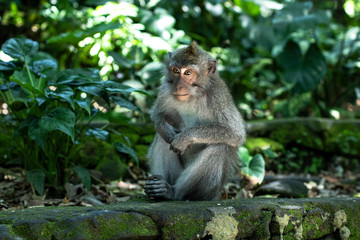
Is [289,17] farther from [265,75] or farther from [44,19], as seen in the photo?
[44,19]

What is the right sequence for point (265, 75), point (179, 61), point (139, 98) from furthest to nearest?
point (265, 75) < point (139, 98) < point (179, 61)

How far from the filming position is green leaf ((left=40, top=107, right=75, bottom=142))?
422 centimetres

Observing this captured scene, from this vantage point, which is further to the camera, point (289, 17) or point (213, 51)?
point (213, 51)

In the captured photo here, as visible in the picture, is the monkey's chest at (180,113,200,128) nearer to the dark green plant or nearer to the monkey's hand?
the monkey's hand

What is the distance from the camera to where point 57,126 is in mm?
4227

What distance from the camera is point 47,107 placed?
4.76 m

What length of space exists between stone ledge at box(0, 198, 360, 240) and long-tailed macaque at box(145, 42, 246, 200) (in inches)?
23.3

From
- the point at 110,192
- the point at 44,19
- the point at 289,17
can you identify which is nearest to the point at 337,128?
the point at 289,17

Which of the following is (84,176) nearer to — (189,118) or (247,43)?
(189,118)

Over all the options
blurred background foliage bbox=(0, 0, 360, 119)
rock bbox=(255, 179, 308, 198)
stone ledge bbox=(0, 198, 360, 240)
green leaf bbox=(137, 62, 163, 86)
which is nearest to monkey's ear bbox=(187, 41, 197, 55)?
stone ledge bbox=(0, 198, 360, 240)

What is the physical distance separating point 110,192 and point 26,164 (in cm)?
113

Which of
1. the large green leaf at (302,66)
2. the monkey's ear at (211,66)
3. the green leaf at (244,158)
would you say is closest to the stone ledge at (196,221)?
the monkey's ear at (211,66)

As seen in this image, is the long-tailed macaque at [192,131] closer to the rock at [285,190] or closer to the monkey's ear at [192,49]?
the monkey's ear at [192,49]

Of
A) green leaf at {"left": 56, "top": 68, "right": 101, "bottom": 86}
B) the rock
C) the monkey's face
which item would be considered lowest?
the rock
